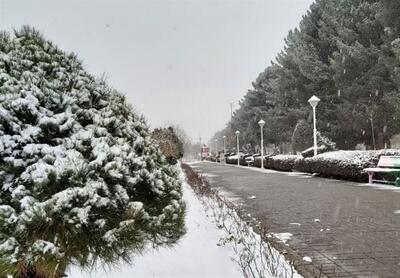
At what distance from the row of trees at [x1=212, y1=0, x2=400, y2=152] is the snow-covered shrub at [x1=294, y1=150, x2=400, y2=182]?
7173 mm

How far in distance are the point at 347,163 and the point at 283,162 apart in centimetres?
998

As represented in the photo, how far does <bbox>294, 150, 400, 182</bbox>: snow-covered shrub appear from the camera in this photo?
15.0 meters

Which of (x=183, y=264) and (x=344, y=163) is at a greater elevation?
(x=344, y=163)

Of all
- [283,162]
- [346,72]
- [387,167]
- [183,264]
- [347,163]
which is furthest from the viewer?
[346,72]

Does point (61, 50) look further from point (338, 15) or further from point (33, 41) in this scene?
point (338, 15)

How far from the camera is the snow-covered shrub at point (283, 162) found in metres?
24.5

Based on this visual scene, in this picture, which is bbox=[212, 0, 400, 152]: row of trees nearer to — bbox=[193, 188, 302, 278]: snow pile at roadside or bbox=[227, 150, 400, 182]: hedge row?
bbox=[227, 150, 400, 182]: hedge row

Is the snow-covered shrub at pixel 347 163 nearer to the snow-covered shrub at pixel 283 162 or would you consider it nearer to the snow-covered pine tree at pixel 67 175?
the snow-covered shrub at pixel 283 162

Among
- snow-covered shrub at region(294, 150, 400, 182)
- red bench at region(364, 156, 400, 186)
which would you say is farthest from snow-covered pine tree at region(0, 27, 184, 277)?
snow-covered shrub at region(294, 150, 400, 182)

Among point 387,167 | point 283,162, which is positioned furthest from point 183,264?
point 283,162

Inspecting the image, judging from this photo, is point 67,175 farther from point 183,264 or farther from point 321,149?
point 321,149

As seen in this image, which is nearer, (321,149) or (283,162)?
(321,149)

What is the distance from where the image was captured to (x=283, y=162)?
25.8 metres

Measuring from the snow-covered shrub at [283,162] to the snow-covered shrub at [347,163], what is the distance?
4.57 m
